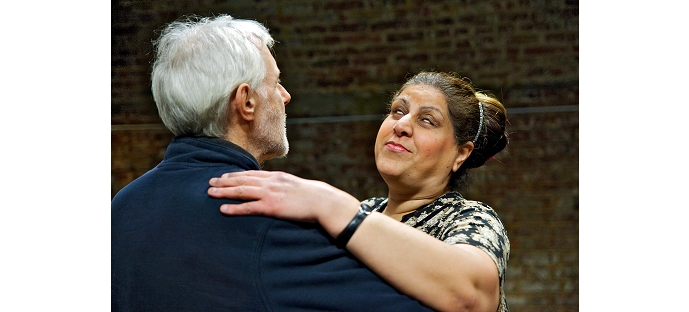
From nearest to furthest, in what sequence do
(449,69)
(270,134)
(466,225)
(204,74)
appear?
(204,74) → (270,134) → (466,225) → (449,69)

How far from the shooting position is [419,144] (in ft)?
6.06

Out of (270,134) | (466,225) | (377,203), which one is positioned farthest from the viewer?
(377,203)

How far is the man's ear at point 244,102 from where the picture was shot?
1.29 meters

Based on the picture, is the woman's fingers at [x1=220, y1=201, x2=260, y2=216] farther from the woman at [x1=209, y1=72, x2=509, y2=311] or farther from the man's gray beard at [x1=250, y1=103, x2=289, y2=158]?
the man's gray beard at [x1=250, y1=103, x2=289, y2=158]

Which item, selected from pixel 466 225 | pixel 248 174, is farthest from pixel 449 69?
pixel 248 174

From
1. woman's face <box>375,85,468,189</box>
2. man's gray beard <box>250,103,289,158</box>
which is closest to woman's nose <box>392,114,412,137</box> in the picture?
woman's face <box>375,85,468,189</box>

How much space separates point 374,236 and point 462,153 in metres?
0.91

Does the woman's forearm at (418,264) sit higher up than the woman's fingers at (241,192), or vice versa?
the woman's fingers at (241,192)

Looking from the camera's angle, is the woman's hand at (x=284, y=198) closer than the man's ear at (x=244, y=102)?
Yes

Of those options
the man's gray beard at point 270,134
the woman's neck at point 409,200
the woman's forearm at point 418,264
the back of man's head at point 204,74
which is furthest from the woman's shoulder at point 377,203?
the back of man's head at point 204,74

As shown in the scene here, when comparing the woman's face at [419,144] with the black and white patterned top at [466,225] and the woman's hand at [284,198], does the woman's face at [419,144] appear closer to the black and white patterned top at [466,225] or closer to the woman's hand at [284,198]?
the black and white patterned top at [466,225]

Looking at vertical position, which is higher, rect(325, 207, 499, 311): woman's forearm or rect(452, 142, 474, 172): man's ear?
rect(452, 142, 474, 172): man's ear

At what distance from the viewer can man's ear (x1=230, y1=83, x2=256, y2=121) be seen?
4.22 feet

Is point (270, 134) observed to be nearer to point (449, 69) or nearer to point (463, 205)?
point (463, 205)
